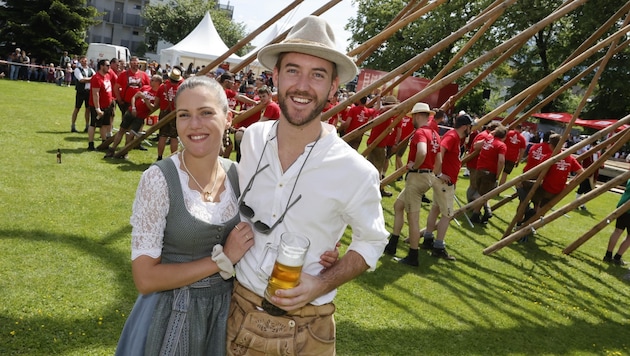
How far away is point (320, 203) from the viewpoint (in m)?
1.99

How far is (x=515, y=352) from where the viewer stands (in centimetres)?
459

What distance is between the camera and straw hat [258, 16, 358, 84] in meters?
1.99

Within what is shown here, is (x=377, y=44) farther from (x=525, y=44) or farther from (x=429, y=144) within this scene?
(x=525, y=44)

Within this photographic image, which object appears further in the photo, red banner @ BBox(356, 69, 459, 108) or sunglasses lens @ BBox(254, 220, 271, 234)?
red banner @ BBox(356, 69, 459, 108)

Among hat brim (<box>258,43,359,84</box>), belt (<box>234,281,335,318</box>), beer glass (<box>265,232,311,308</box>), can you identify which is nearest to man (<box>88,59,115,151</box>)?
hat brim (<box>258,43,359,84</box>)

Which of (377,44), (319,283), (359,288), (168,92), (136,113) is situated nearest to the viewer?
(319,283)

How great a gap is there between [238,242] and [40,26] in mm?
32352

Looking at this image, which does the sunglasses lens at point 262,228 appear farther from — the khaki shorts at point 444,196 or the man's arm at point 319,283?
the khaki shorts at point 444,196

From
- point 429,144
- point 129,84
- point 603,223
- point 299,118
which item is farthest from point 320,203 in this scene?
point 129,84

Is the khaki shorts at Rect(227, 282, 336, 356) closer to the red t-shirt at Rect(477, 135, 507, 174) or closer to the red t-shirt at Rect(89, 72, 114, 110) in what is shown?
the red t-shirt at Rect(477, 135, 507, 174)

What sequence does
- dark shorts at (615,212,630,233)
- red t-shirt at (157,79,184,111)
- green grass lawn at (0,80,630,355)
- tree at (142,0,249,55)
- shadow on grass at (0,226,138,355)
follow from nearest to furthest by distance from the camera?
shadow on grass at (0,226,138,355)
green grass lawn at (0,80,630,355)
dark shorts at (615,212,630,233)
red t-shirt at (157,79,184,111)
tree at (142,0,249,55)

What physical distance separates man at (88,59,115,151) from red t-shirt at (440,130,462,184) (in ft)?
23.1

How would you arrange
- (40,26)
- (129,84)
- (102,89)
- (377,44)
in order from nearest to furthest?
1. (377,44)
2. (102,89)
3. (129,84)
4. (40,26)

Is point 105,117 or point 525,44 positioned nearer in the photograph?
point 105,117
